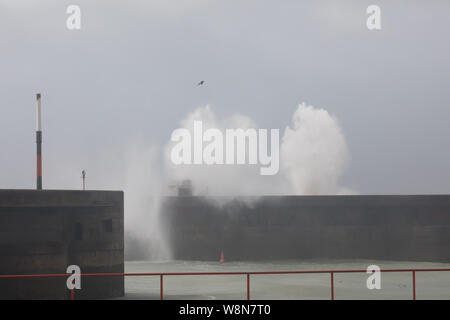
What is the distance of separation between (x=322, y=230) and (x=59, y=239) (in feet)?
98.3

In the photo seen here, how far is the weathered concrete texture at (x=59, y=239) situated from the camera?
24.1 m

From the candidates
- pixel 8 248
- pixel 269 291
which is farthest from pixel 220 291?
pixel 8 248

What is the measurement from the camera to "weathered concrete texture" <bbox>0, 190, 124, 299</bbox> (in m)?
24.1

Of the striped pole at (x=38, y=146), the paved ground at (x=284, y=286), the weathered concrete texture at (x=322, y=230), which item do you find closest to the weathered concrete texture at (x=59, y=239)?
the paved ground at (x=284, y=286)

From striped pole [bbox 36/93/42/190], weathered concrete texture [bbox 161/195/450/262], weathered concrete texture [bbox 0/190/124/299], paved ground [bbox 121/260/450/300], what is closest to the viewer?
weathered concrete texture [bbox 0/190/124/299]

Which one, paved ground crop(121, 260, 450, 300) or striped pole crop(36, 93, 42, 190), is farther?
paved ground crop(121, 260, 450, 300)

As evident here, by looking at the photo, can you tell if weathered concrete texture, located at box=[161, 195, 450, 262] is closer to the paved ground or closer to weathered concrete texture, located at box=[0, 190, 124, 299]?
the paved ground

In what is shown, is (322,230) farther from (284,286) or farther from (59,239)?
(59,239)

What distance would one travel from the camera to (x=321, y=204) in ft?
173

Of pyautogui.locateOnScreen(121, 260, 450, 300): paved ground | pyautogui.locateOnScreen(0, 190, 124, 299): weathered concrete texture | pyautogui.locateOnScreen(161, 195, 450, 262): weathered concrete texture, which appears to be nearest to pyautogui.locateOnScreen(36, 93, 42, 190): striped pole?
pyautogui.locateOnScreen(0, 190, 124, 299): weathered concrete texture

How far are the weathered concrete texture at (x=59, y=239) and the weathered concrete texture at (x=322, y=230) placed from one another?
25428 millimetres

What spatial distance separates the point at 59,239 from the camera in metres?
25.2

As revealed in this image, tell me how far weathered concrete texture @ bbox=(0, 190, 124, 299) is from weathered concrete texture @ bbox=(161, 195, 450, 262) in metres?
25.4
